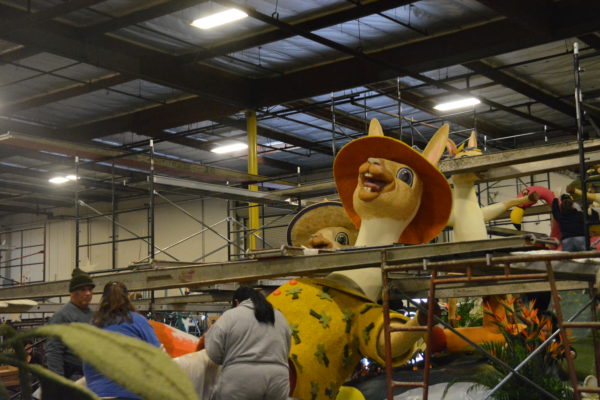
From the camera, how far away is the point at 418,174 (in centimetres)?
571

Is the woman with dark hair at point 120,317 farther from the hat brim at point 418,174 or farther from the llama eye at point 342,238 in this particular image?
the llama eye at point 342,238

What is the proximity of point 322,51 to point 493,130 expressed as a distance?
7255 millimetres

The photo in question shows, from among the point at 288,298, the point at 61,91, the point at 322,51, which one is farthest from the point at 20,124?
the point at 288,298

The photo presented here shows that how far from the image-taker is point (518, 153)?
298 inches

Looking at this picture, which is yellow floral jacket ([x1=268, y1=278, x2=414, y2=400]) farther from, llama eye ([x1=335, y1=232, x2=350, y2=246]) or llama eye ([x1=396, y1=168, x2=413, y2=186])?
llama eye ([x1=335, y1=232, x2=350, y2=246])

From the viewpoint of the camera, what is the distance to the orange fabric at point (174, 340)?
519cm

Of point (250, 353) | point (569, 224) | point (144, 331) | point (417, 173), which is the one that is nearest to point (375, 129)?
point (417, 173)

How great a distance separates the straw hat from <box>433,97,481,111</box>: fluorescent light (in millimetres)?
9400

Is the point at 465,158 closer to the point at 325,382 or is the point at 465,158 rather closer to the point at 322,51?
the point at 325,382

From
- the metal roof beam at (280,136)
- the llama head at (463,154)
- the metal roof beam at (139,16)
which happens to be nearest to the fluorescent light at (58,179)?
the metal roof beam at (280,136)

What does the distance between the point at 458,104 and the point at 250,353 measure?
1203 cm

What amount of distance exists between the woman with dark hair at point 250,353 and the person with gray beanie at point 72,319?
4.54 ft

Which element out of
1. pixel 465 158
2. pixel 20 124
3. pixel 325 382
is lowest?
pixel 325 382

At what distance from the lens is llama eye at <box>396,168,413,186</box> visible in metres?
5.62
